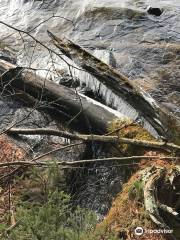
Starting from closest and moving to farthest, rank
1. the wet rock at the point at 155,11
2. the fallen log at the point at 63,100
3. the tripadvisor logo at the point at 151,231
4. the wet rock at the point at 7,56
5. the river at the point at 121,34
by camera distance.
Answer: the tripadvisor logo at the point at 151,231 → the fallen log at the point at 63,100 → the river at the point at 121,34 → the wet rock at the point at 7,56 → the wet rock at the point at 155,11

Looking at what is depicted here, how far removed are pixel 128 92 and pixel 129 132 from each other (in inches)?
22.1

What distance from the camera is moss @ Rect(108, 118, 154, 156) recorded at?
6438mm

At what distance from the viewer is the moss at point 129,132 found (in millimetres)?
6438

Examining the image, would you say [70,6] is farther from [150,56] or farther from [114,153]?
[114,153]

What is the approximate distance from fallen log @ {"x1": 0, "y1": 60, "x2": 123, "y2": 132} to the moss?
0.16 m

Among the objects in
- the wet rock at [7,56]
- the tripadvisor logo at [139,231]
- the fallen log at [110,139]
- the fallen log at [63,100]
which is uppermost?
the wet rock at [7,56]

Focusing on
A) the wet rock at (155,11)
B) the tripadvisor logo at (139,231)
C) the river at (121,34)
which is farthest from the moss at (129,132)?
the wet rock at (155,11)

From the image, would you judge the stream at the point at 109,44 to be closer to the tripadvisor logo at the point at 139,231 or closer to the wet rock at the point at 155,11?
the wet rock at the point at 155,11

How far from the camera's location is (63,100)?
748 cm

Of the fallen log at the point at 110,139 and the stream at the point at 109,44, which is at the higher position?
the stream at the point at 109,44

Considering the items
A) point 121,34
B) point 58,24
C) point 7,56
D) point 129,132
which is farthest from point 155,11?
point 129,132

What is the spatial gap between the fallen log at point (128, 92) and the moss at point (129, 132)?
0.51 ft

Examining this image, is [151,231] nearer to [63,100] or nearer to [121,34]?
[63,100]

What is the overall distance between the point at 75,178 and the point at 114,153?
1.99 ft
